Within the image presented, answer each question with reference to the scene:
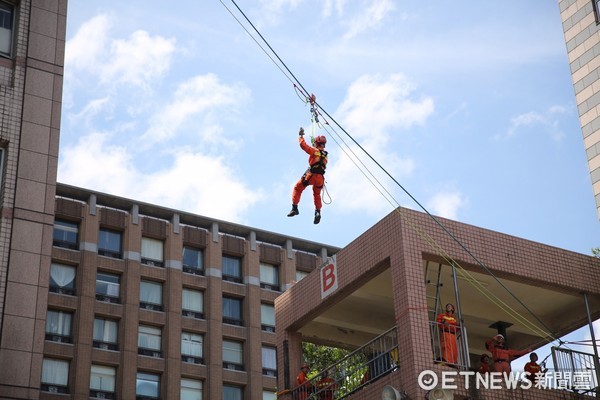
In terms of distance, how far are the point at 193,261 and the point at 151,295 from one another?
3.90 m

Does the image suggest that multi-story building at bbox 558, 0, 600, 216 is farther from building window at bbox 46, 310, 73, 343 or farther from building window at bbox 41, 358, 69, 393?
building window at bbox 46, 310, 73, 343

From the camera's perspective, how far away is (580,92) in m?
27.1

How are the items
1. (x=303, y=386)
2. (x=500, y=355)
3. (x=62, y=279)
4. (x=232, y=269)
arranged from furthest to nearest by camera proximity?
(x=232, y=269) → (x=62, y=279) → (x=303, y=386) → (x=500, y=355)

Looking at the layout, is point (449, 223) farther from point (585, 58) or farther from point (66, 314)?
point (66, 314)

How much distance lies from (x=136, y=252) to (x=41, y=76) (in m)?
34.7

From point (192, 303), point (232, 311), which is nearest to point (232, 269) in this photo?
point (232, 311)

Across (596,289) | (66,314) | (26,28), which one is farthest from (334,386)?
(66,314)

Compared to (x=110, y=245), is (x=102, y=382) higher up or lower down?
lower down

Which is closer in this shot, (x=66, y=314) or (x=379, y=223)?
(x=379, y=223)

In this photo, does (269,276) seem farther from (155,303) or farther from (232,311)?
(155,303)

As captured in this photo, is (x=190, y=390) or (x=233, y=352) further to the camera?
(x=233, y=352)

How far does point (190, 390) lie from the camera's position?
5841 centimetres

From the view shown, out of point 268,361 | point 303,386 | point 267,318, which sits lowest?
point 303,386

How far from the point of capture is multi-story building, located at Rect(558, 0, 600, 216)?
86.2ft
